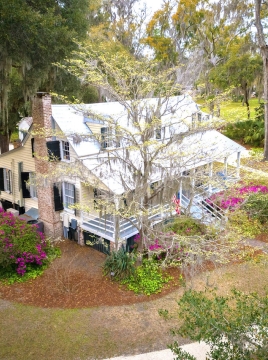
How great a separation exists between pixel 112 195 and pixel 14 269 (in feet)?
16.1

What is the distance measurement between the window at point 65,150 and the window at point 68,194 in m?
1.28

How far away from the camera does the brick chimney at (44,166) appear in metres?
12.7

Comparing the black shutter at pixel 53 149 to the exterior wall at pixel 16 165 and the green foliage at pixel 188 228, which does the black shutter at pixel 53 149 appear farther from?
the green foliage at pixel 188 228

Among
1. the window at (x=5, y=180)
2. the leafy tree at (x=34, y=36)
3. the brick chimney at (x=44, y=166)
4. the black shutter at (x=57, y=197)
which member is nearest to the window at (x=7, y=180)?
the window at (x=5, y=180)

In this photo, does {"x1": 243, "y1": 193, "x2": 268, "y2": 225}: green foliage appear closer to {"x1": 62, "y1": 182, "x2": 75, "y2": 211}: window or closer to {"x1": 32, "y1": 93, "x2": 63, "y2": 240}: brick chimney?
{"x1": 62, "y1": 182, "x2": 75, "y2": 211}: window

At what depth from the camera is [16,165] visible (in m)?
15.7

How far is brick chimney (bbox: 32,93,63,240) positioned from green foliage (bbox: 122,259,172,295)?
485 cm

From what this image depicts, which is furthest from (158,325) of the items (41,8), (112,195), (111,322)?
(41,8)

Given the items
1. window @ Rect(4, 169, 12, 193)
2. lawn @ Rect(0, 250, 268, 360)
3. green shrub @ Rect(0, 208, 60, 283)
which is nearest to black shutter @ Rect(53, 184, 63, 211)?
green shrub @ Rect(0, 208, 60, 283)

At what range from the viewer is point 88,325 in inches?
355

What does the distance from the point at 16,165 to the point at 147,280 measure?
9.28 metres

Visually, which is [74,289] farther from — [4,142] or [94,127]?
[4,142]

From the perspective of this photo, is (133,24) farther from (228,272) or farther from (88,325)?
(88,325)

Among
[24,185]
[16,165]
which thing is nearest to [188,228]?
[24,185]
